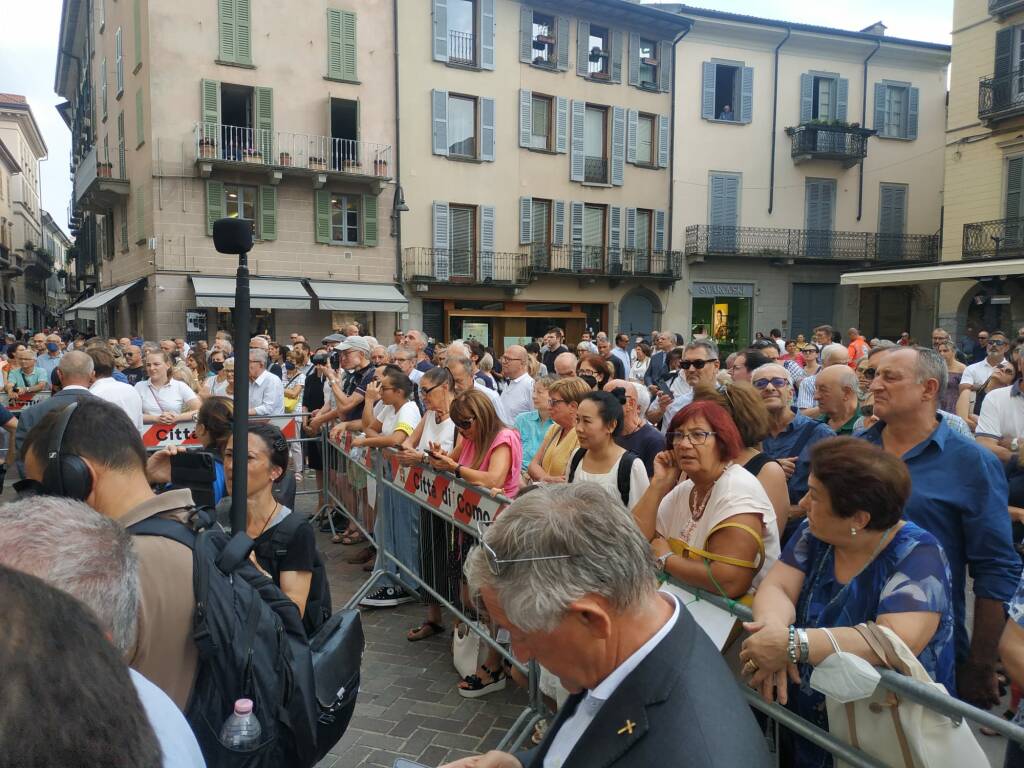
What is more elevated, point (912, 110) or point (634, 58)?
point (634, 58)

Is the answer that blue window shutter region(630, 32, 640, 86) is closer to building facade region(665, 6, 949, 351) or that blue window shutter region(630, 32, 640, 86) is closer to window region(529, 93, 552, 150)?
building facade region(665, 6, 949, 351)

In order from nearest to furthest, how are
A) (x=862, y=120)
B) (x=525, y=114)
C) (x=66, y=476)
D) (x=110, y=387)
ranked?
1. (x=66, y=476)
2. (x=110, y=387)
3. (x=525, y=114)
4. (x=862, y=120)

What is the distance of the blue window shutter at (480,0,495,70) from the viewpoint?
22109 mm

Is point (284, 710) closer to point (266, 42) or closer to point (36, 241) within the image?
point (266, 42)

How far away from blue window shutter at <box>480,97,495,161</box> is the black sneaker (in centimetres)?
1916

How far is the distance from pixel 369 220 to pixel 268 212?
2.92 metres

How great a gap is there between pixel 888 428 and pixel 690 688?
226 cm

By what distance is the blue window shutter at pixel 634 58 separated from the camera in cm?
2453

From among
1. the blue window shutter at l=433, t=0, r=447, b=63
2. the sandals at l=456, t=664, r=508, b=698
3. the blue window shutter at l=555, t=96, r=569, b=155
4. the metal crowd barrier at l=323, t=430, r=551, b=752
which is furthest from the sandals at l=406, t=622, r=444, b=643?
the blue window shutter at l=555, t=96, r=569, b=155

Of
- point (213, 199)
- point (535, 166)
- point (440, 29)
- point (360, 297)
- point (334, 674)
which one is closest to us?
point (334, 674)

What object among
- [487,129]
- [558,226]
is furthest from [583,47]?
[558,226]

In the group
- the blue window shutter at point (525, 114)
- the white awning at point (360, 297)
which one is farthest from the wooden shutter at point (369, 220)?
the blue window shutter at point (525, 114)

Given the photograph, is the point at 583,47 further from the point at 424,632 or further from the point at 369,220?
the point at 424,632

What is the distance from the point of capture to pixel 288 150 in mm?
20562
